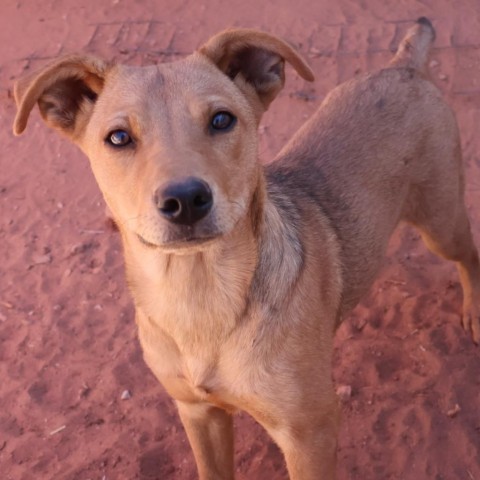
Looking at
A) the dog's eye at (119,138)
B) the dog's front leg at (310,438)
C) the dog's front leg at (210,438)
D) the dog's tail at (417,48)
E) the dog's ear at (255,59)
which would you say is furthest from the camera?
the dog's tail at (417,48)

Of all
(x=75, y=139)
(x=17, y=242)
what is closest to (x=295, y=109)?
(x=17, y=242)

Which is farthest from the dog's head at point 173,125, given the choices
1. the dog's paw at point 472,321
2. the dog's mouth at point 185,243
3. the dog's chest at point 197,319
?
the dog's paw at point 472,321

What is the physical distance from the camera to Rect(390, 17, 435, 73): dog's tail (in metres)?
4.73

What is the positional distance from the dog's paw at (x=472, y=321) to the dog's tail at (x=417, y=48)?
1743mm

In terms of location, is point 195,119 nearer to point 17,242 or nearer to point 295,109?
point 17,242

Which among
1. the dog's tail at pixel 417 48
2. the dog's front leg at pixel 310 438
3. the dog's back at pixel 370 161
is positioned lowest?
the dog's front leg at pixel 310 438

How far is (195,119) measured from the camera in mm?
3064

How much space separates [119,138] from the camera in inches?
122

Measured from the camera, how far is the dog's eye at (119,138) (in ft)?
10.1

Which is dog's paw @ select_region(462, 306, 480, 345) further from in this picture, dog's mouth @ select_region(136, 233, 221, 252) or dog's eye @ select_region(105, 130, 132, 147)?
dog's eye @ select_region(105, 130, 132, 147)

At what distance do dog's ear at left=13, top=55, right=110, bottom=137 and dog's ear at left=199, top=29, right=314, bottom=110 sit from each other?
549 mm

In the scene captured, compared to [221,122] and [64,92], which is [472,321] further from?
[64,92]

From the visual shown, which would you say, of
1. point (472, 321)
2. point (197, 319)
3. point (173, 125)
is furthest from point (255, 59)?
point (472, 321)

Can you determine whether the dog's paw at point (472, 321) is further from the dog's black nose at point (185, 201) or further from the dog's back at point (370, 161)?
the dog's black nose at point (185, 201)
